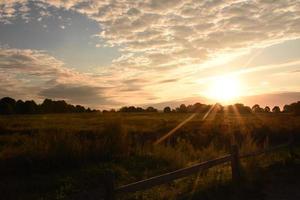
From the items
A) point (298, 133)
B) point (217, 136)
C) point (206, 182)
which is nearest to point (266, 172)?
point (206, 182)

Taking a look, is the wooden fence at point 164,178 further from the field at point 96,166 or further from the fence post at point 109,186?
the field at point 96,166

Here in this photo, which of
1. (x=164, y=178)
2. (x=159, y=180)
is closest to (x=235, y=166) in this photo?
(x=164, y=178)

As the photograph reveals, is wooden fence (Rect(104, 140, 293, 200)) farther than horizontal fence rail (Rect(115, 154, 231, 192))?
No

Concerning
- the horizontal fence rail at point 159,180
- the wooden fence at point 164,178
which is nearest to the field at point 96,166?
the wooden fence at point 164,178

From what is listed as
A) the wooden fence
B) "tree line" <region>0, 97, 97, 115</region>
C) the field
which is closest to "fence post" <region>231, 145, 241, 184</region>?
the wooden fence

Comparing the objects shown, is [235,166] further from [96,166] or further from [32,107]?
[32,107]

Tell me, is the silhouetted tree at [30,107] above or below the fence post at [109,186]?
above

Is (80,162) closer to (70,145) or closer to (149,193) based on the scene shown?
(70,145)

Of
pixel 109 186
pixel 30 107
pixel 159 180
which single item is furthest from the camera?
pixel 30 107

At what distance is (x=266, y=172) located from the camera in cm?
1375

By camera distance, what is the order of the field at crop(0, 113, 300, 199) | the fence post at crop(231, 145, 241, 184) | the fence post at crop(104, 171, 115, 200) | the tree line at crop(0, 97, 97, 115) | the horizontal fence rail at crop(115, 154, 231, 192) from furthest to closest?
the tree line at crop(0, 97, 97, 115)
the fence post at crop(231, 145, 241, 184)
the field at crop(0, 113, 300, 199)
the horizontal fence rail at crop(115, 154, 231, 192)
the fence post at crop(104, 171, 115, 200)

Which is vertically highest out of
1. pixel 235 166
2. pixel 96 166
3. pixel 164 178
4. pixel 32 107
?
pixel 32 107

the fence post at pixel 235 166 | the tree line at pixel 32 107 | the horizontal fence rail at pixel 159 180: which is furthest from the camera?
the tree line at pixel 32 107

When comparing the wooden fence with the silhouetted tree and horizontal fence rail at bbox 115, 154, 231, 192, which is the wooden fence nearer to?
horizontal fence rail at bbox 115, 154, 231, 192
